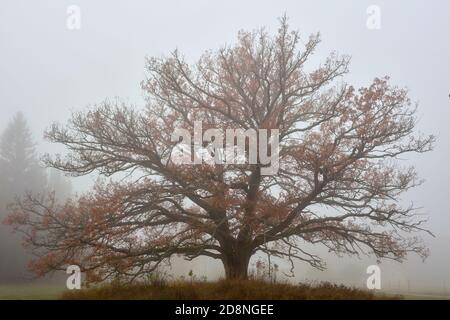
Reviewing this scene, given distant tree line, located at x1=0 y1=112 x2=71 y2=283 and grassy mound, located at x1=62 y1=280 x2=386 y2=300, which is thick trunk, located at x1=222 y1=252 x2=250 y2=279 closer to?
grassy mound, located at x1=62 y1=280 x2=386 y2=300

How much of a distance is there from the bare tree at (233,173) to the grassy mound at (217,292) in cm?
260

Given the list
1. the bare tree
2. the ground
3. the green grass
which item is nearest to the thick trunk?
the bare tree

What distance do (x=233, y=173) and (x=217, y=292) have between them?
6.13 meters

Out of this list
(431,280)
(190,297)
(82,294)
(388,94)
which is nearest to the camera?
(190,297)

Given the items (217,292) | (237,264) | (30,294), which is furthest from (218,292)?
(30,294)

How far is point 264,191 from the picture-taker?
54.9ft

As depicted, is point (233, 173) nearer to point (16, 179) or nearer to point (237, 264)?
point (237, 264)

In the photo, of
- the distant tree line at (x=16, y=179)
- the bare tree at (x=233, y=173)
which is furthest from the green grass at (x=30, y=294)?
the distant tree line at (x=16, y=179)

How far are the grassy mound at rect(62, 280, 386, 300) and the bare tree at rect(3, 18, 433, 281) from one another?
260 centimetres

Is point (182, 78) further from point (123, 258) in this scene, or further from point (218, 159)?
point (123, 258)

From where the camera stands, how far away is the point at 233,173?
1678 centimetres

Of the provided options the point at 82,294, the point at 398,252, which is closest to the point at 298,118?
the point at 398,252

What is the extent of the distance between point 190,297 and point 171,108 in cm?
951

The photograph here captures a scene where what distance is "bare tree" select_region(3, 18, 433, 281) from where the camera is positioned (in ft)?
50.6
